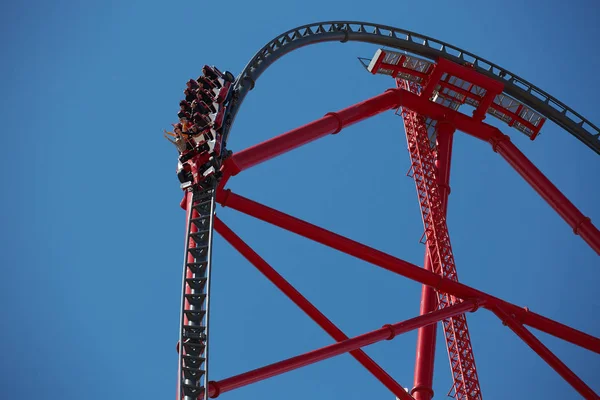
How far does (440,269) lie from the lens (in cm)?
2898

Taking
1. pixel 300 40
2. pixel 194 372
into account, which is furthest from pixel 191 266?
pixel 300 40

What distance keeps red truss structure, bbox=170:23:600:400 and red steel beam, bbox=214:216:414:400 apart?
2 cm

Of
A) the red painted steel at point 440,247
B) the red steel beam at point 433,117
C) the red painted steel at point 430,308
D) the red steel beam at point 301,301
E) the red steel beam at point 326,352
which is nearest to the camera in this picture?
the red steel beam at point 326,352

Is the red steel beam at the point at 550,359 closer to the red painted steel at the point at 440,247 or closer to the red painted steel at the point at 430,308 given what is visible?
the red painted steel at the point at 430,308

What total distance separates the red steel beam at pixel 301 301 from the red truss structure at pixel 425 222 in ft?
0.08

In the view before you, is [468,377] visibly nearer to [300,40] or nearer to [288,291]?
[288,291]

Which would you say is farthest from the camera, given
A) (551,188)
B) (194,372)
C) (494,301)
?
(551,188)

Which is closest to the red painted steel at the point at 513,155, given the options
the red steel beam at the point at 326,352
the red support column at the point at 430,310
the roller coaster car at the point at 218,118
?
the red support column at the point at 430,310

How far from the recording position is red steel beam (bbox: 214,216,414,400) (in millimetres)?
22906

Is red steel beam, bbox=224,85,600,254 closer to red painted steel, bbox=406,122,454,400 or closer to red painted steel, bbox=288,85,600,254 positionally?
red painted steel, bbox=288,85,600,254

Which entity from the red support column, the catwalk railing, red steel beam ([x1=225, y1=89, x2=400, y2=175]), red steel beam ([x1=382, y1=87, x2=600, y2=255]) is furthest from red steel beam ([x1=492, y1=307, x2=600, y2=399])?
red steel beam ([x1=225, y1=89, x2=400, y2=175])

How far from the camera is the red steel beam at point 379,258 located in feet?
72.4

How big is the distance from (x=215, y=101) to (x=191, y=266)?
3.47 metres

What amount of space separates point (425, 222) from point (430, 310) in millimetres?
4386
